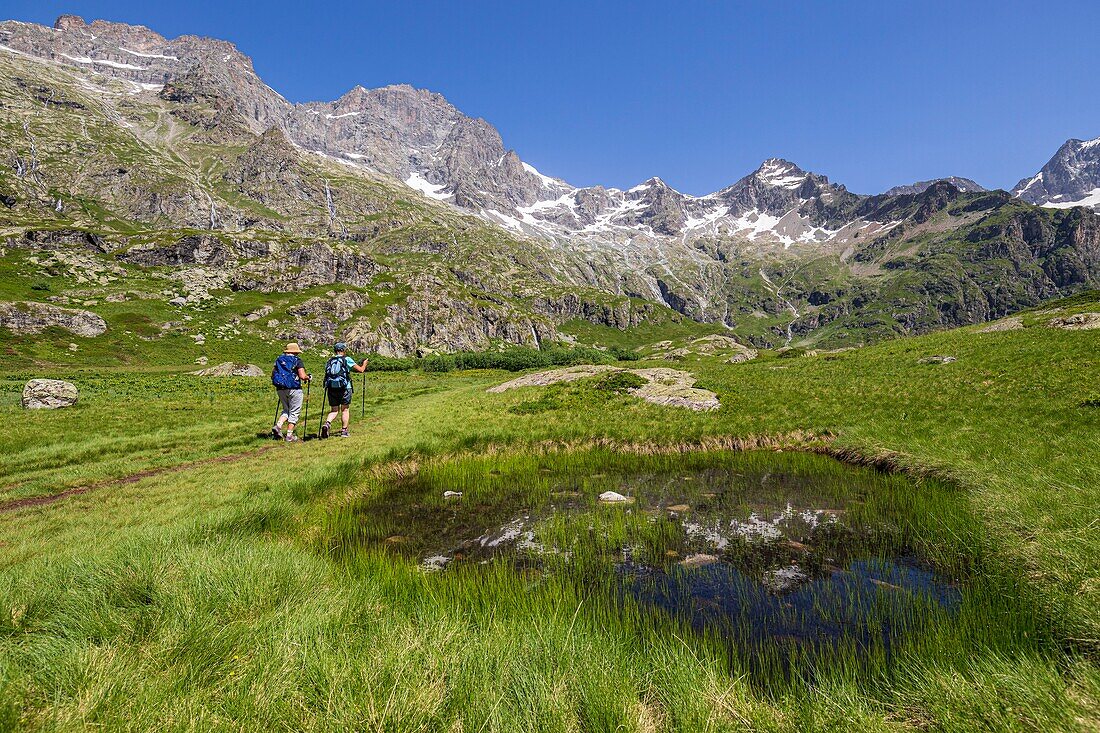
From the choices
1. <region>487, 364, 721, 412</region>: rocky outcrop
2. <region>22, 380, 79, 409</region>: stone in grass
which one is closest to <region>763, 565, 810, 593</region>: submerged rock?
<region>487, 364, 721, 412</region>: rocky outcrop

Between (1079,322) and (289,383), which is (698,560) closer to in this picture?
(289,383)

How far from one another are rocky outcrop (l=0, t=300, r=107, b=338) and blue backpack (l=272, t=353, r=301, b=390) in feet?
479

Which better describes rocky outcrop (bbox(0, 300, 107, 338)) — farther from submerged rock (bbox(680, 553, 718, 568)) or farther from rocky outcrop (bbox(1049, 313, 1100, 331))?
rocky outcrop (bbox(1049, 313, 1100, 331))

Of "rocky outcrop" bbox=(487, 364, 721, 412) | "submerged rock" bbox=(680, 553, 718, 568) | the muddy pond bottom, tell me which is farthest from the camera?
"rocky outcrop" bbox=(487, 364, 721, 412)

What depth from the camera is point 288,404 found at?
20516mm

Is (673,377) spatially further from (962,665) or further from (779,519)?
(962,665)

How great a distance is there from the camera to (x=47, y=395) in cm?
2972

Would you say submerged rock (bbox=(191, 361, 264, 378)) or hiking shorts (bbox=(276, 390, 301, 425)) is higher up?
submerged rock (bbox=(191, 361, 264, 378))

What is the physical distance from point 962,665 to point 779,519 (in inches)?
219

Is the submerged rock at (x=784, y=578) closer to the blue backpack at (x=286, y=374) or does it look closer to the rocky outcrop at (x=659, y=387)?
the rocky outcrop at (x=659, y=387)

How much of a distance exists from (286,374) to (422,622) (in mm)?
17716

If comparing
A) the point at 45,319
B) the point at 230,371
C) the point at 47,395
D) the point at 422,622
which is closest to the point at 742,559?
the point at 422,622

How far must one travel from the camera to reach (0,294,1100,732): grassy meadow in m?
3.60

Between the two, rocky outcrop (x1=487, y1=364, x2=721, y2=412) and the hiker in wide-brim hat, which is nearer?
the hiker in wide-brim hat
